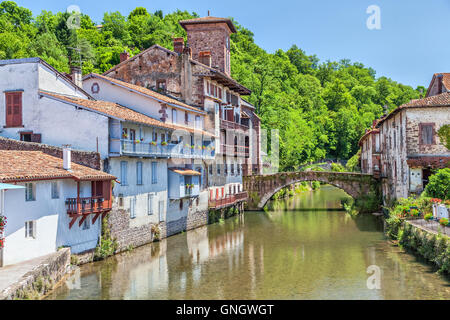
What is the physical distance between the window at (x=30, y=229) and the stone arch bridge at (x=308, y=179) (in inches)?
1403

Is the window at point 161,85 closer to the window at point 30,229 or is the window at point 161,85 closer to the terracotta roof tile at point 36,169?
the terracotta roof tile at point 36,169

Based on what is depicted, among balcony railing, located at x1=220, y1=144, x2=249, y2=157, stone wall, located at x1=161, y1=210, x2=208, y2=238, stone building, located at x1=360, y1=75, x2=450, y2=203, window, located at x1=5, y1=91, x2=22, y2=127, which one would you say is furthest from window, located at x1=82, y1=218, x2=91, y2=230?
stone building, located at x1=360, y1=75, x2=450, y2=203

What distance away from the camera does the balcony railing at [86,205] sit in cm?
2580

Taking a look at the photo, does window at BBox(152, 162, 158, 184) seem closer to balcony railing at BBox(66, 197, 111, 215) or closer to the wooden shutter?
balcony railing at BBox(66, 197, 111, 215)

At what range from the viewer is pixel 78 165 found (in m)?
27.7

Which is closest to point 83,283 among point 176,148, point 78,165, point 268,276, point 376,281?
point 78,165

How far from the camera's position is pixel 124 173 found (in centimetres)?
3142

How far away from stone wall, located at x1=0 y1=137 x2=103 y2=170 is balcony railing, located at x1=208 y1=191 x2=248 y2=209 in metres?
17.9

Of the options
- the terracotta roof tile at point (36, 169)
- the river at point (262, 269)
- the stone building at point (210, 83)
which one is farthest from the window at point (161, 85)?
the terracotta roof tile at point (36, 169)

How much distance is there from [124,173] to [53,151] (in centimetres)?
477
